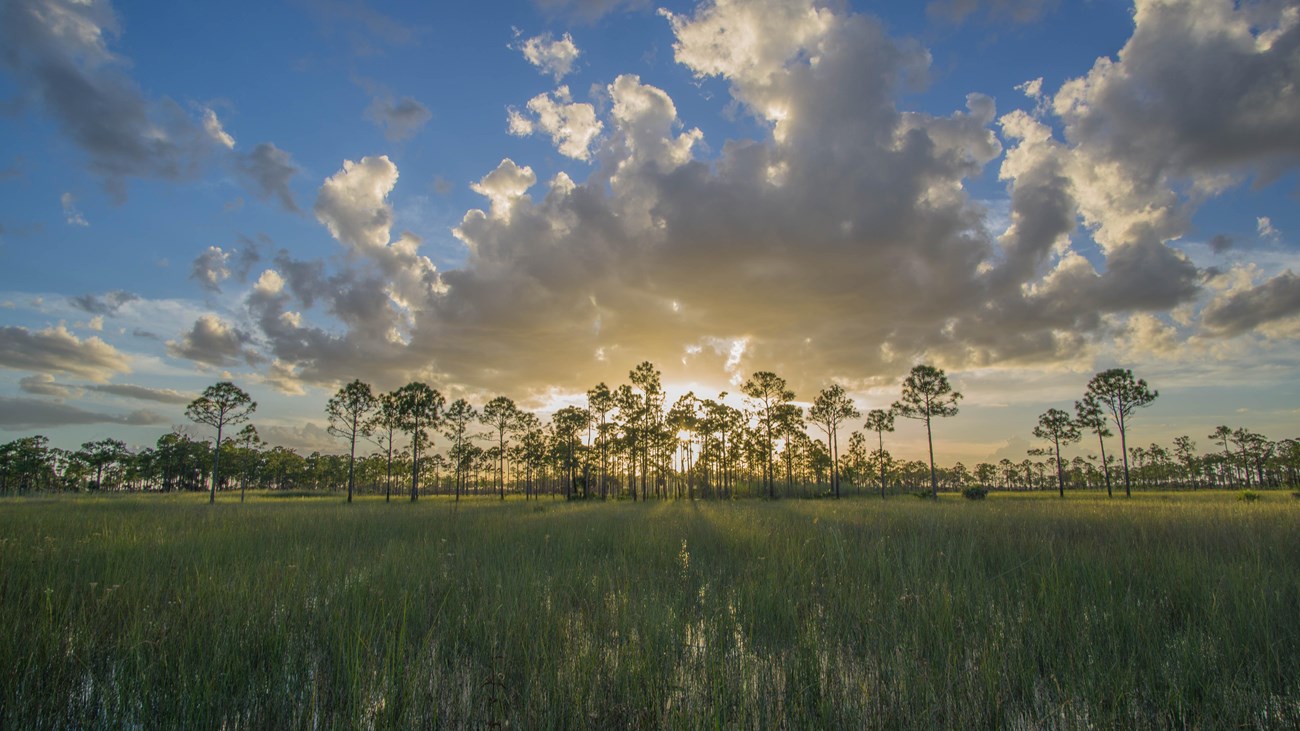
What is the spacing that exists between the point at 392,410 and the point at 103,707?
53519 mm

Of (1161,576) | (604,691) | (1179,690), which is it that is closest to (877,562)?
(1161,576)

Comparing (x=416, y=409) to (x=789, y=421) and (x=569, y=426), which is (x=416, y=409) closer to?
(x=569, y=426)

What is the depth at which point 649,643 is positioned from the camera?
3.98 meters

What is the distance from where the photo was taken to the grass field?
3.09 meters

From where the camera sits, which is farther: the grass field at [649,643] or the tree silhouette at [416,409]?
the tree silhouette at [416,409]

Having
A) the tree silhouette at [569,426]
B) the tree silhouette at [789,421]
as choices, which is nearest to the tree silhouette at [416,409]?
the tree silhouette at [569,426]

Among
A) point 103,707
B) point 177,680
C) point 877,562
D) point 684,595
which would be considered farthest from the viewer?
point 877,562

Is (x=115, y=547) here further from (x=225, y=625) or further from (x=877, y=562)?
(x=877, y=562)

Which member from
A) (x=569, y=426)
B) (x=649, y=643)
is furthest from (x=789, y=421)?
(x=649, y=643)

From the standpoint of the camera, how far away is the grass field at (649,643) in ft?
10.1

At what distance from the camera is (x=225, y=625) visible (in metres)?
4.34

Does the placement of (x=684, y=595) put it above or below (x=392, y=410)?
below

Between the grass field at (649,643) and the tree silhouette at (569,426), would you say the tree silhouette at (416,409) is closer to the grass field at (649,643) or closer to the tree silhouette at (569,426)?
the tree silhouette at (569,426)

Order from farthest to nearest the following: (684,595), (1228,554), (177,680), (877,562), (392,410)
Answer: (392,410), (1228,554), (877,562), (684,595), (177,680)
